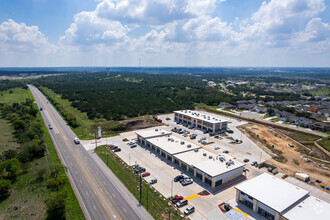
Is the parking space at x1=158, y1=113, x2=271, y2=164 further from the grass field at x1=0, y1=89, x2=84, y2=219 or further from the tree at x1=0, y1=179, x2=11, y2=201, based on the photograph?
the tree at x1=0, y1=179, x2=11, y2=201

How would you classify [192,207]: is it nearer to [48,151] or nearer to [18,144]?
[48,151]

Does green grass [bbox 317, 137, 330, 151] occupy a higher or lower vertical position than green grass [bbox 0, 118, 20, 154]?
lower

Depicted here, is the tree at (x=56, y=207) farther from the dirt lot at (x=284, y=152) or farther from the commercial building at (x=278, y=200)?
the dirt lot at (x=284, y=152)

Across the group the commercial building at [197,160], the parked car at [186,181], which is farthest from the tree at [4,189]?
the parked car at [186,181]

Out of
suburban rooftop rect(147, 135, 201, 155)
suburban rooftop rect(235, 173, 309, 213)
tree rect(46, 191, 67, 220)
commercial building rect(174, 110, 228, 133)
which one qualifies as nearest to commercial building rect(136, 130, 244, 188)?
suburban rooftop rect(147, 135, 201, 155)

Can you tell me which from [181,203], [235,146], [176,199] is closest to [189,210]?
[181,203]
